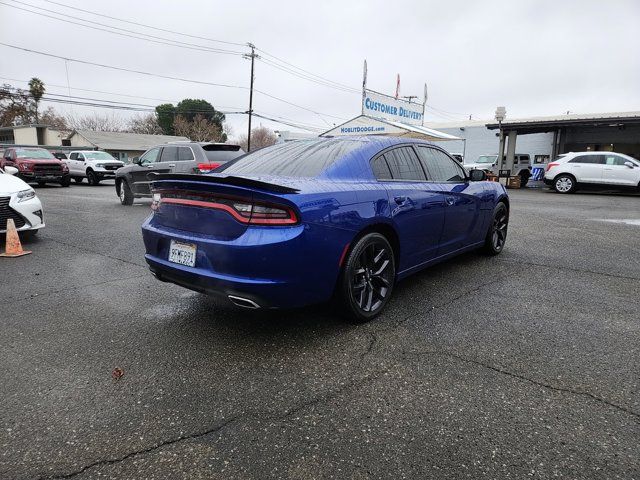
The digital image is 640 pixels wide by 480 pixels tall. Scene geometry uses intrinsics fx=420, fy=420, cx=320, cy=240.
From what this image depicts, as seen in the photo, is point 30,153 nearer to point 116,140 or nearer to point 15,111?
point 116,140

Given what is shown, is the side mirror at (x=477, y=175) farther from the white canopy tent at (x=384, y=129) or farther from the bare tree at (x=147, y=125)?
the bare tree at (x=147, y=125)

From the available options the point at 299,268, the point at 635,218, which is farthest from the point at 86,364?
the point at 635,218

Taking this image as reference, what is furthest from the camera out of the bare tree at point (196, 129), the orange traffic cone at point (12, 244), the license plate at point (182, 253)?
the bare tree at point (196, 129)

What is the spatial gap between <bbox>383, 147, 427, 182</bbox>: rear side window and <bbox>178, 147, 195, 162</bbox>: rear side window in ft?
27.0

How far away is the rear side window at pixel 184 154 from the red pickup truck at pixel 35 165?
11.4m

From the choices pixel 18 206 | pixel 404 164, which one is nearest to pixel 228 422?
pixel 404 164

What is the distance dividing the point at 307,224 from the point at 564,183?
18.8 meters

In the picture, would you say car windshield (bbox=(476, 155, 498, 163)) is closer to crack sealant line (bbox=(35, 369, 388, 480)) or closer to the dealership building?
the dealership building

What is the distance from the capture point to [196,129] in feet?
210

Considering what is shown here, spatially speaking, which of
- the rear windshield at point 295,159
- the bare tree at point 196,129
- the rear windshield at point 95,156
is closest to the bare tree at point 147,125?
the bare tree at point 196,129

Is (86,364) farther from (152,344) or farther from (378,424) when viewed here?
(378,424)

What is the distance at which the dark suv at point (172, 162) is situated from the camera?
36.1 feet

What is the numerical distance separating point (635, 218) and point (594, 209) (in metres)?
2.09

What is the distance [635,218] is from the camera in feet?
33.5
